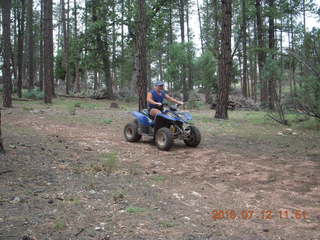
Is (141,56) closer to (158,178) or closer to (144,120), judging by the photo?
(144,120)

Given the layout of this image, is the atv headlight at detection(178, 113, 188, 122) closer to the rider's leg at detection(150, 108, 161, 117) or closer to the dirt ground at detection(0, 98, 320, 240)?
the rider's leg at detection(150, 108, 161, 117)

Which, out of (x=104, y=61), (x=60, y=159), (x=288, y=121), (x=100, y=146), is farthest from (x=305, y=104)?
(x=104, y=61)

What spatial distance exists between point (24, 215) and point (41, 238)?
647 millimetres

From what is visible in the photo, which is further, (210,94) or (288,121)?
(210,94)

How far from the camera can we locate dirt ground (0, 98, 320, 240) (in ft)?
11.6

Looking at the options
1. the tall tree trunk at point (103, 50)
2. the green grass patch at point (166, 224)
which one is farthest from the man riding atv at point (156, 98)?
the tall tree trunk at point (103, 50)

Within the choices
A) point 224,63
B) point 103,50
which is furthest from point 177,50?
point 224,63

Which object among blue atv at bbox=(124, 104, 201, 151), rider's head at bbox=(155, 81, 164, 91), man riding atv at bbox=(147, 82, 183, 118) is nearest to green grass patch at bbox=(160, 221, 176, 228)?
blue atv at bbox=(124, 104, 201, 151)

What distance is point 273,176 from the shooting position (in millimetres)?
5836

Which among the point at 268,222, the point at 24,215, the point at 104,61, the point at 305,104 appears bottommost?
the point at 268,222

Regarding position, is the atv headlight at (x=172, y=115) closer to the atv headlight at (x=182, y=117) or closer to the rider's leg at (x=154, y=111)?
the atv headlight at (x=182, y=117)

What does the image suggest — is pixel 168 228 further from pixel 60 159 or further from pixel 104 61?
pixel 104 61
